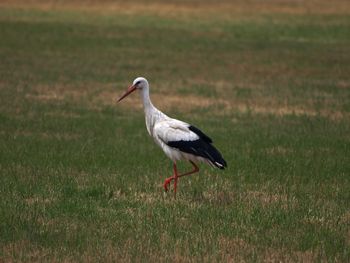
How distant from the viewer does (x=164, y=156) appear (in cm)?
1438

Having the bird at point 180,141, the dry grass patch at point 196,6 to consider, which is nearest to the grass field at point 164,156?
the bird at point 180,141

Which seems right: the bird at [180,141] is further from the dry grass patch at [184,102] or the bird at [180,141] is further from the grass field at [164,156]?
the dry grass patch at [184,102]

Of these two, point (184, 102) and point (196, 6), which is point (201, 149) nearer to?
point (184, 102)

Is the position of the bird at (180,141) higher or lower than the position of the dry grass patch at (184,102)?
higher

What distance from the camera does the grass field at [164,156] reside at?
8.71 meters

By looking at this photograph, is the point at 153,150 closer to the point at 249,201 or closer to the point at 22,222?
the point at 249,201

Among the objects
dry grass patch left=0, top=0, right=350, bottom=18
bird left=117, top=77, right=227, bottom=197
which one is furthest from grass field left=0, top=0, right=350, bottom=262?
dry grass patch left=0, top=0, right=350, bottom=18

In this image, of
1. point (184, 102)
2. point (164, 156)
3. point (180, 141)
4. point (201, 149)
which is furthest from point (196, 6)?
point (201, 149)

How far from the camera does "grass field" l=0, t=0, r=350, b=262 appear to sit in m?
8.71

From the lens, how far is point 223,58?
33.2 metres

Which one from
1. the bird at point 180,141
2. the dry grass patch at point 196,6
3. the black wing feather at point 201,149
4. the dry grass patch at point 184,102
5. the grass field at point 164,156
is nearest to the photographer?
the grass field at point 164,156

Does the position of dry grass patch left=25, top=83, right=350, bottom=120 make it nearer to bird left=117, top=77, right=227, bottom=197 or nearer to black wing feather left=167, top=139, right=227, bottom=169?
bird left=117, top=77, right=227, bottom=197

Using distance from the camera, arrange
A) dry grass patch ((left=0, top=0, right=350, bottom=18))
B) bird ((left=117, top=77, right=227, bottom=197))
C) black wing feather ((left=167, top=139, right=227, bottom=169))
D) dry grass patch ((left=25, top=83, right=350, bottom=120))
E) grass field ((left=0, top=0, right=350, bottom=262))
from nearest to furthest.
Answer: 1. grass field ((left=0, top=0, right=350, bottom=262))
2. black wing feather ((left=167, top=139, right=227, bottom=169))
3. bird ((left=117, top=77, right=227, bottom=197))
4. dry grass patch ((left=25, top=83, right=350, bottom=120))
5. dry grass patch ((left=0, top=0, right=350, bottom=18))

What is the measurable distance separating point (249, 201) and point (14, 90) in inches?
484
